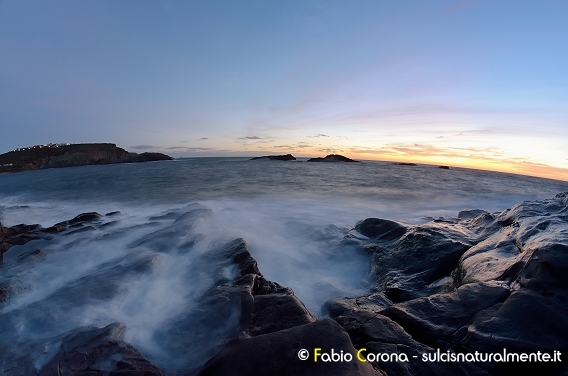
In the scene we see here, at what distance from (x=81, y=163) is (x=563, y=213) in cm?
7312

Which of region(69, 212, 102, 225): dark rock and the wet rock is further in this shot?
region(69, 212, 102, 225): dark rock

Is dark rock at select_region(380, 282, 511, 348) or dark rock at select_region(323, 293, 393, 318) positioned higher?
dark rock at select_region(380, 282, 511, 348)

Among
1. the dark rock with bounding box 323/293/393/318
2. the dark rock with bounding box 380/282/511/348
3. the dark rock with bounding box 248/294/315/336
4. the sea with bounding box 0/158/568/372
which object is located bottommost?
the sea with bounding box 0/158/568/372

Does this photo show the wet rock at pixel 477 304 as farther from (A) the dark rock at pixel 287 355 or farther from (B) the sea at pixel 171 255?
(B) the sea at pixel 171 255

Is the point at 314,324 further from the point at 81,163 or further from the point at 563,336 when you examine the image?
the point at 81,163

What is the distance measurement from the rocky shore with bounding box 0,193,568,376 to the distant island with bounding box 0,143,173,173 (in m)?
60.0

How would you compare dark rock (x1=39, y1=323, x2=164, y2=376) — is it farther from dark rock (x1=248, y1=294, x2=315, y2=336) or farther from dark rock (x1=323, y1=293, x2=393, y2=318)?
dark rock (x1=323, y1=293, x2=393, y2=318)

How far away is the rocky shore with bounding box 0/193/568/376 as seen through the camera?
8.71 ft

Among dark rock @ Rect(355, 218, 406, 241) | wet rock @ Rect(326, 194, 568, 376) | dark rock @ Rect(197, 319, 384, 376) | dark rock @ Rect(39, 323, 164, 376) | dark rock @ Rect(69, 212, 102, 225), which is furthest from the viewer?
dark rock @ Rect(69, 212, 102, 225)

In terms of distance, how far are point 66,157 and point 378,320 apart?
70.7m

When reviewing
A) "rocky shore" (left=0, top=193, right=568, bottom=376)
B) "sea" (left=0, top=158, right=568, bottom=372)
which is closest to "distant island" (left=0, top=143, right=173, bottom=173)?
"sea" (left=0, top=158, right=568, bottom=372)

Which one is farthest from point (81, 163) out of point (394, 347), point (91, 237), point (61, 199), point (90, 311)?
point (394, 347)

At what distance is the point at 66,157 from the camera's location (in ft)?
184

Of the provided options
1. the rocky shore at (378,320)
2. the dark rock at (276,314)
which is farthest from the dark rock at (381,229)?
the dark rock at (276,314)
